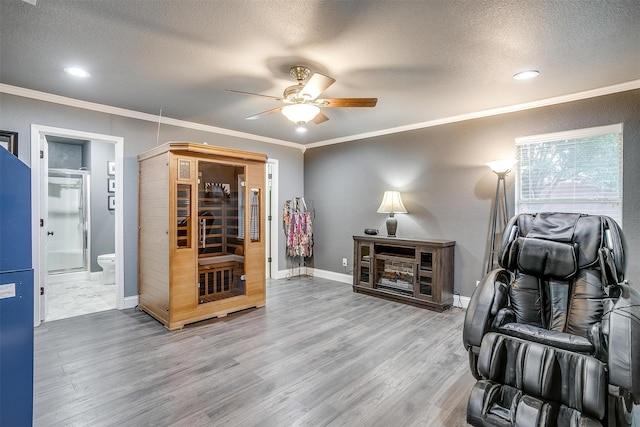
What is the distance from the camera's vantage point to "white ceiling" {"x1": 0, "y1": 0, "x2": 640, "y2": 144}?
197cm

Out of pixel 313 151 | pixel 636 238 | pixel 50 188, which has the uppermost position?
pixel 313 151

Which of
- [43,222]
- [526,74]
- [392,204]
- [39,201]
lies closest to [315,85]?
[526,74]

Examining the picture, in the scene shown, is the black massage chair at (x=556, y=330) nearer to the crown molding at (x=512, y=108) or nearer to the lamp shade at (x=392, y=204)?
the crown molding at (x=512, y=108)

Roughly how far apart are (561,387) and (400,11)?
2.37 m

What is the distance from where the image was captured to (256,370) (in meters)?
2.54

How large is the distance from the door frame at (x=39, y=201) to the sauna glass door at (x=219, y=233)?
122 cm

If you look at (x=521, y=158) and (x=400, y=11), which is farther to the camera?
(x=521, y=158)

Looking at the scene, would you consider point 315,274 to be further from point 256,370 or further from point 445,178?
point 256,370

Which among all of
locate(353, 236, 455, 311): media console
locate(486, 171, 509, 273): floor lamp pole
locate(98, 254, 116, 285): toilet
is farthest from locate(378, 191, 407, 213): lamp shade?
locate(98, 254, 116, 285): toilet

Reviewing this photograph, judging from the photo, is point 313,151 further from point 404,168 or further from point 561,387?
point 561,387

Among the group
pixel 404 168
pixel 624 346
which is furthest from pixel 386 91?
pixel 624 346

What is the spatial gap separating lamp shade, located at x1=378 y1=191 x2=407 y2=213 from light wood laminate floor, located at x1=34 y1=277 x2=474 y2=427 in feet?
4.80

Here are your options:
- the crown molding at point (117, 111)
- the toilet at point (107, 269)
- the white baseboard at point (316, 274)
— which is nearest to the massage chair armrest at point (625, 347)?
the white baseboard at point (316, 274)

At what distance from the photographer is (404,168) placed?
189 inches
